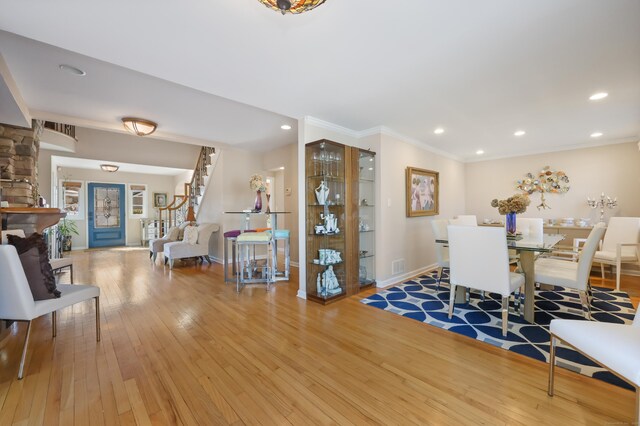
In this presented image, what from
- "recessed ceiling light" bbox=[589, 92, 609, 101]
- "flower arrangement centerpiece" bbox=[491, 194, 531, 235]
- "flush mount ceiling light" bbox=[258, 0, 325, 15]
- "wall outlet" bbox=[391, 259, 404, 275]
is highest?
"recessed ceiling light" bbox=[589, 92, 609, 101]

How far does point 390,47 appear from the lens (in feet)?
6.08

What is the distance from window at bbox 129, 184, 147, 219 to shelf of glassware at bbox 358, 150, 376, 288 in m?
8.29

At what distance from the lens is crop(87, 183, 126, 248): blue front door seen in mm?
7883

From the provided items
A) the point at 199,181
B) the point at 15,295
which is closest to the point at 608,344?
the point at 15,295

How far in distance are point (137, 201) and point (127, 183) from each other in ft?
2.17

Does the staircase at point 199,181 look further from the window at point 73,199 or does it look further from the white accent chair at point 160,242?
the window at point 73,199

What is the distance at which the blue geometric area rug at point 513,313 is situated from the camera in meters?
1.97

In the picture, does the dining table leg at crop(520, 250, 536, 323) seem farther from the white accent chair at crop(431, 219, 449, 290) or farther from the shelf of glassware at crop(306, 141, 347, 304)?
the shelf of glassware at crop(306, 141, 347, 304)

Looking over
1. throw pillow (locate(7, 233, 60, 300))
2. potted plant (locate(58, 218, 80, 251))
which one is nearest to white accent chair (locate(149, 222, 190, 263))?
potted plant (locate(58, 218, 80, 251))

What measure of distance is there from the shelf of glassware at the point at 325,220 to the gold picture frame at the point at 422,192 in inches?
56.2

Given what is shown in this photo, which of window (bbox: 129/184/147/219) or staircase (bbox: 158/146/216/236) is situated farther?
window (bbox: 129/184/147/219)

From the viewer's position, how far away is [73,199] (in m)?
7.61

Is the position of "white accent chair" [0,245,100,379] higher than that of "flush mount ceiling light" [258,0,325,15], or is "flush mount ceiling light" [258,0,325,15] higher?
"flush mount ceiling light" [258,0,325,15]

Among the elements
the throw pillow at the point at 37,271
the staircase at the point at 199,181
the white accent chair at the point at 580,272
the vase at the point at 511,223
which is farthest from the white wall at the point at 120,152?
the white accent chair at the point at 580,272
